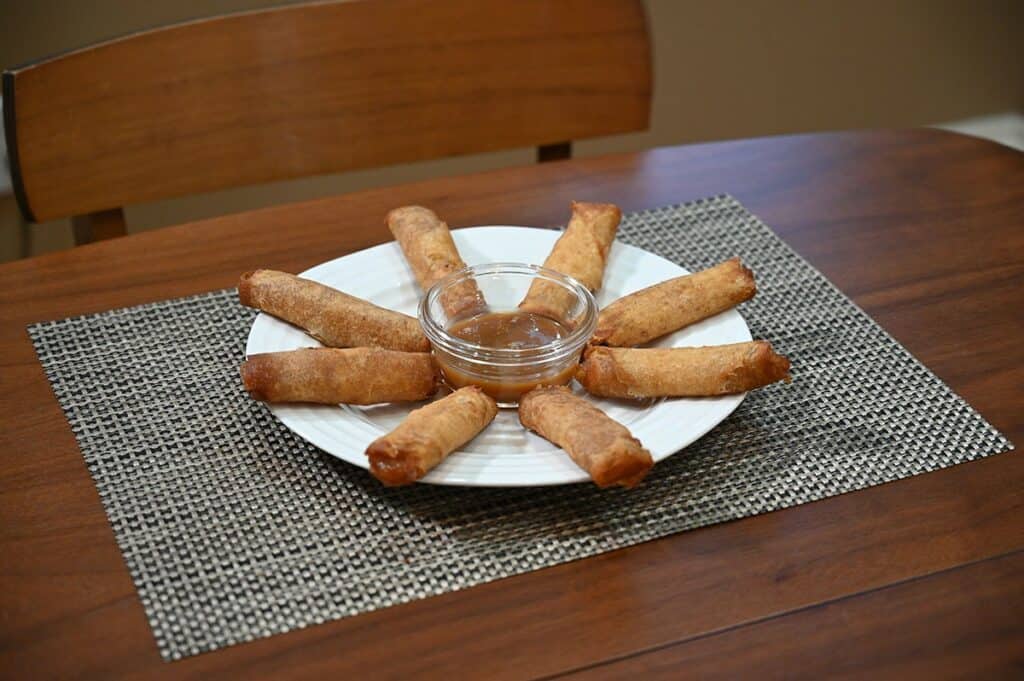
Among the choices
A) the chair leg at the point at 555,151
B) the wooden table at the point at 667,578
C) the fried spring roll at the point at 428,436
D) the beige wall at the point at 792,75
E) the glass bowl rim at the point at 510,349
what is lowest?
the beige wall at the point at 792,75

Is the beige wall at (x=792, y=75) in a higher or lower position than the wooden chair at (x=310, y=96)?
lower

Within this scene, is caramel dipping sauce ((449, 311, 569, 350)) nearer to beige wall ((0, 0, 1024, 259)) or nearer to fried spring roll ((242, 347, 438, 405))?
fried spring roll ((242, 347, 438, 405))

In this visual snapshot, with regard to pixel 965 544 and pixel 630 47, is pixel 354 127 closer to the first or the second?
pixel 630 47

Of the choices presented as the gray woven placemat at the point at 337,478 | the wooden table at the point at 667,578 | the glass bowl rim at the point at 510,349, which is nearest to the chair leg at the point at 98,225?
the wooden table at the point at 667,578

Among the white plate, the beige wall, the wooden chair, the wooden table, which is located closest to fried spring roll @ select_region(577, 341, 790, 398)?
the white plate

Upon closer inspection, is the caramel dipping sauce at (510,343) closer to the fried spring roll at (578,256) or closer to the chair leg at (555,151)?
the fried spring roll at (578,256)
